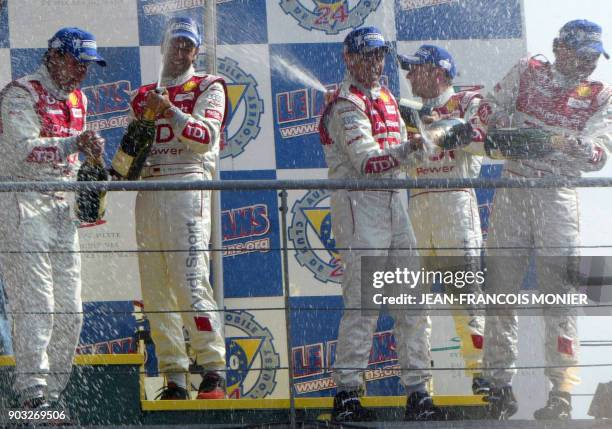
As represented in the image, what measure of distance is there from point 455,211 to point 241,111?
1312 millimetres

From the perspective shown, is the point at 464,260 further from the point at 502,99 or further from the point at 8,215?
the point at 8,215

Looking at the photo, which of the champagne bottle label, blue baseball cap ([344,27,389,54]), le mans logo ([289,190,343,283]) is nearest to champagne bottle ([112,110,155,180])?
the champagne bottle label

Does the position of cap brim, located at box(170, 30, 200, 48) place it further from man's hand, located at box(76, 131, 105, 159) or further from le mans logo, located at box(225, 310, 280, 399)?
le mans logo, located at box(225, 310, 280, 399)

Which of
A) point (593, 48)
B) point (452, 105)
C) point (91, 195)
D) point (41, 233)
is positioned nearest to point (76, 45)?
point (91, 195)

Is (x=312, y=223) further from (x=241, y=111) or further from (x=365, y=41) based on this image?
(x=365, y=41)

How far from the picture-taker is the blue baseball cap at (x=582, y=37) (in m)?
4.48

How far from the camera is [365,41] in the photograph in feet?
13.8

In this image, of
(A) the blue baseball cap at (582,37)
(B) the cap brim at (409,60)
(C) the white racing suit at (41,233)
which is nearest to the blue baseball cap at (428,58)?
(B) the cap brim at (409,60)

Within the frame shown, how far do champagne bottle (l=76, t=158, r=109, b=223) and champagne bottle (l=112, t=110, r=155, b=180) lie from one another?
3.4 inches

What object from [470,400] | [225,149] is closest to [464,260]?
[470,400]

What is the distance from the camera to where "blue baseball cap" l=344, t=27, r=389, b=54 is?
4.22 meters

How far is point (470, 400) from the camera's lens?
418 centimetres

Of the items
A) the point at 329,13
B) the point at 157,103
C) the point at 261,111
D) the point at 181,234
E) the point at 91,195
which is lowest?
the point at 181,234

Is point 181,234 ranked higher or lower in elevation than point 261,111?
lower
